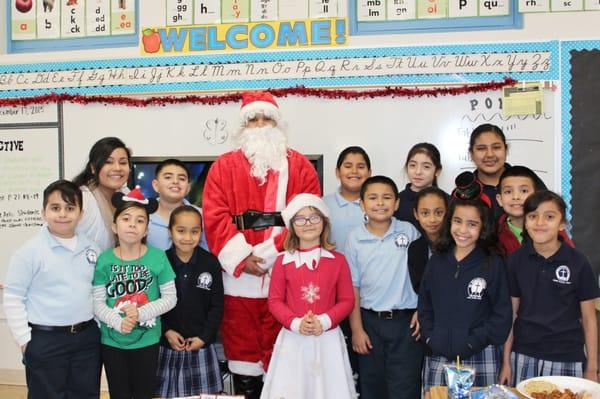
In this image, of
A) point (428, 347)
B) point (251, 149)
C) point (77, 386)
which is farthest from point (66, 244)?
point (428, 347)

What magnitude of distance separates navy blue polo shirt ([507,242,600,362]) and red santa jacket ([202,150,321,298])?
44.8 inches

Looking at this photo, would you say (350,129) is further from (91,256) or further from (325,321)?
(91,256)

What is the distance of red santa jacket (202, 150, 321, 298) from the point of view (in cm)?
277

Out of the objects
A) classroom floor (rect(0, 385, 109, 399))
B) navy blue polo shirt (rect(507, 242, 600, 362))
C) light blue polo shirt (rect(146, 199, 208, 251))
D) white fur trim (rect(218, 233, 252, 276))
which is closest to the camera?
navy blue polo shirt (rect(507, 242, 600, 362))

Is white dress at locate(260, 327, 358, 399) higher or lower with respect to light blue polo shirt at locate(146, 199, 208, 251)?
lower

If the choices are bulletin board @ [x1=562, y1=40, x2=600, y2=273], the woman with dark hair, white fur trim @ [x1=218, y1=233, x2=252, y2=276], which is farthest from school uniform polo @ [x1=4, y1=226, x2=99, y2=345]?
bulletin board @ [x1=562, y1=40, x2=600, y2=273]

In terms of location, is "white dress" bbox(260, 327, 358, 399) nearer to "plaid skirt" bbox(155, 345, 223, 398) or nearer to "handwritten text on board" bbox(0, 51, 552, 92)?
"plaid skirt" bbox(155, 345, 223, 398)

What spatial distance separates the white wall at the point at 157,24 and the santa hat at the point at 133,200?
3.99ft

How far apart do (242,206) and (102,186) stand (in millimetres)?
712

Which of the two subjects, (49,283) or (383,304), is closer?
(49,283)

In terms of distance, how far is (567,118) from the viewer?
353 cm

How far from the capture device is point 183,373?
2672 mm

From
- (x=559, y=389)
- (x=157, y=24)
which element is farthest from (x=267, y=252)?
(x=157, y=24)

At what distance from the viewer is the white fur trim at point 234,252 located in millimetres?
2734
